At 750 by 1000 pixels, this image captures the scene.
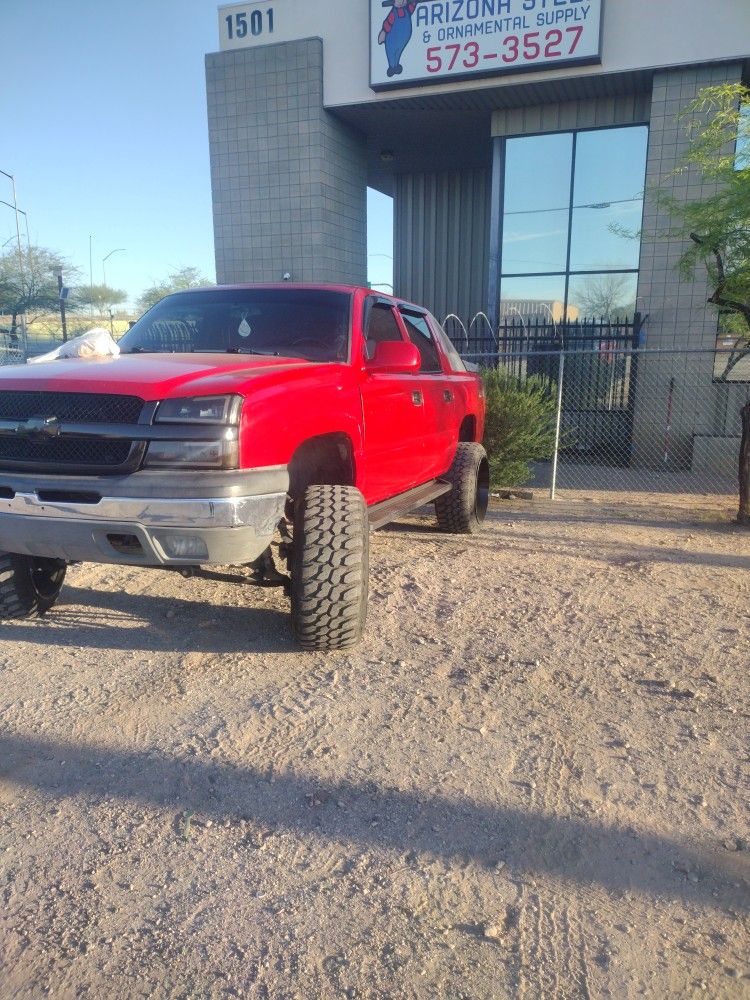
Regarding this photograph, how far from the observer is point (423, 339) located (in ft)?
20.1

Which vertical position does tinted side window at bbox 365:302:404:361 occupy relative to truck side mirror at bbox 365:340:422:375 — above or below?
above

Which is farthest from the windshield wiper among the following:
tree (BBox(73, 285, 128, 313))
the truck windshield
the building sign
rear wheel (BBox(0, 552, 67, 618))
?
tree (BBox(73, 285, 128, 313))

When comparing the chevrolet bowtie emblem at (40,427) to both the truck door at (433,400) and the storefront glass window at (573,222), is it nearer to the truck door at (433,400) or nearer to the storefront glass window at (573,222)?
the truck door at (433,400)

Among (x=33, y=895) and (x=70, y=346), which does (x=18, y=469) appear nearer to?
(x=70, y=346)

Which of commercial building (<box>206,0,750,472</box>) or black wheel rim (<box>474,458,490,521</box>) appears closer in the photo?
black wheel rim (<box>474,458,490,521</box>)

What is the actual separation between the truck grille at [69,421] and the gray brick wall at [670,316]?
10281 mm

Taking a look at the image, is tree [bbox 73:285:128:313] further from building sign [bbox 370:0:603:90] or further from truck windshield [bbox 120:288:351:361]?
truck windshield [bbox 120:288:351:361]

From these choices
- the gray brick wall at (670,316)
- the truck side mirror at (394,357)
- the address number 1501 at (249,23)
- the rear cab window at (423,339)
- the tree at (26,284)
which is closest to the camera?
the truck side mirror at (394,357)

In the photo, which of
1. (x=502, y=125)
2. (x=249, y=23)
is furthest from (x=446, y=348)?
(x=249, y=23)

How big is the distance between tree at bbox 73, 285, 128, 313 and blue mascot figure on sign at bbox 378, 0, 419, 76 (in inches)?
1523

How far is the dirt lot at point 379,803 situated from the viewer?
206cm

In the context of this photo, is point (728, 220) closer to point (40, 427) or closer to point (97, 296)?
point (40, 427)

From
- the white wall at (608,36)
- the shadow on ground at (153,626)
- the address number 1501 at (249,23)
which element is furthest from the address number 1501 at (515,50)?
the shadow on ground at (153,626)

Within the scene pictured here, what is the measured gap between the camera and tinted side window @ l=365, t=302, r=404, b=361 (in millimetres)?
4836
